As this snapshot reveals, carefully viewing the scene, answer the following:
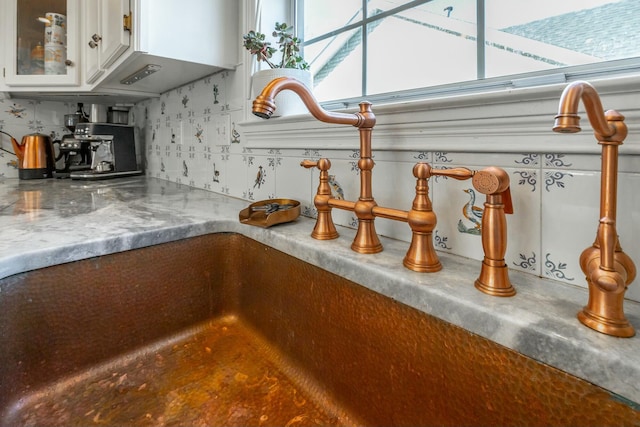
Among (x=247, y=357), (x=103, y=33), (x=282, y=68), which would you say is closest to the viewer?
(x=247, y=357)

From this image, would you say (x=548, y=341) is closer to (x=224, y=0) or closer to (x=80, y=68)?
(x=224, y=0)

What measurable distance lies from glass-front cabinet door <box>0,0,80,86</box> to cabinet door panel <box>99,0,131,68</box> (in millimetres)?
430

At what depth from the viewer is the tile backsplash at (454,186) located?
428 millimetres

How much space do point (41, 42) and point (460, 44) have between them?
197 cm

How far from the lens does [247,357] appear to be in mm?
648

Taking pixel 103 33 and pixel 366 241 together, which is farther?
pixel 103 33

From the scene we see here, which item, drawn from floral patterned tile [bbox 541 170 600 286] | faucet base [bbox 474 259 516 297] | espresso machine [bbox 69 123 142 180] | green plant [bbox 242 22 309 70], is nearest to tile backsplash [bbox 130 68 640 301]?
floral patterned tile [bbox 541 170 600 286]

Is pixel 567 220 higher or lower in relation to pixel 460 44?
lower

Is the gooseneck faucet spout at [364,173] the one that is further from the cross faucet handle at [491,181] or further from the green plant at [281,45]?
the green plant at [281,45]

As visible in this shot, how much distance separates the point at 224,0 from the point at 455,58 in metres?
0.79

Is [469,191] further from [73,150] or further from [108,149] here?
[73,150]

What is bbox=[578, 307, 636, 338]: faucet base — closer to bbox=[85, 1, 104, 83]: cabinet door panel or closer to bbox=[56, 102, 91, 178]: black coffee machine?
bbox=[85, 1, 104, 83]: cabinet door panel

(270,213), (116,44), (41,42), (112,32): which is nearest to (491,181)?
(270,213)

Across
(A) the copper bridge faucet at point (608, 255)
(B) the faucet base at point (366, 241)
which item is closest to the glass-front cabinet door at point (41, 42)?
(B) the faucet base at point (366, 241)
